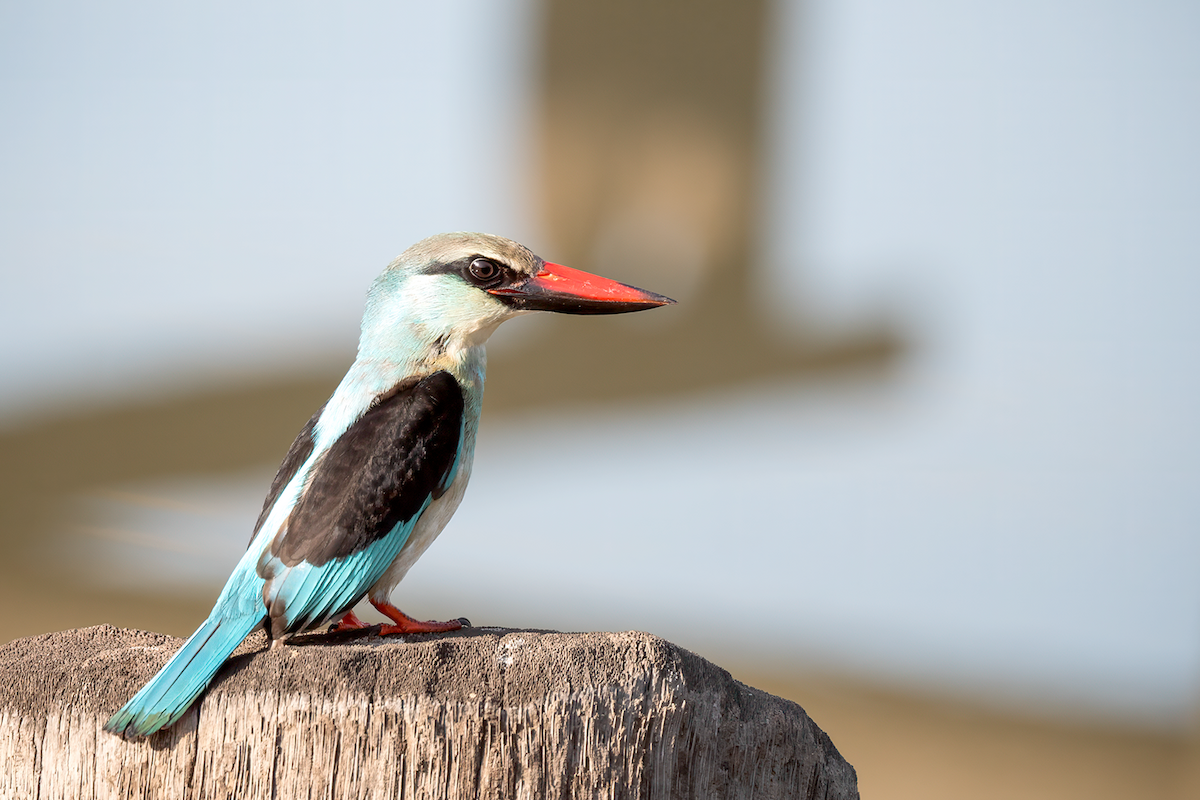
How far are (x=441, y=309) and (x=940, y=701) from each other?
4.60 m

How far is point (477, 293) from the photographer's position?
2318 millimetres

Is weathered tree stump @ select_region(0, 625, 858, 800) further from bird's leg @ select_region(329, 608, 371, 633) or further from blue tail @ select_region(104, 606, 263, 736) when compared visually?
bird's leg @ select_region(329, 608, 371, 633)

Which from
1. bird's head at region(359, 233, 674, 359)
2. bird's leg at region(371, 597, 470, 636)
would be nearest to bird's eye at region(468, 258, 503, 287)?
bird's head at region(359, 233, 674, 359)

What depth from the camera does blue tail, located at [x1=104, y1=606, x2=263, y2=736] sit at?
162 centimetres

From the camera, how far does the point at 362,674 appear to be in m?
1.63

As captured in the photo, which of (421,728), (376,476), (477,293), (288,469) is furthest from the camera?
(477,293)

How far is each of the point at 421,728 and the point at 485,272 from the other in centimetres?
106

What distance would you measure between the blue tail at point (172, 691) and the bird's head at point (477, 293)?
0.79 m

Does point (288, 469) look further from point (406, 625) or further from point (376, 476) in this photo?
point (406, 625)

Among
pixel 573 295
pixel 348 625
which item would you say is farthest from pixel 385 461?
pixel 573 295

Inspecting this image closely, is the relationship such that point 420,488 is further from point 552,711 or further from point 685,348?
point 685,348

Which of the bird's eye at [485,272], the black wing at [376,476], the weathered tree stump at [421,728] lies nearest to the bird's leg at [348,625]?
the black wing at [376,476]

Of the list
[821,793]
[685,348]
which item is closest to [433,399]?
[821,793]

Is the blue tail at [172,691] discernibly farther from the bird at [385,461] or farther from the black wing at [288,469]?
the black wing at [288,469]
